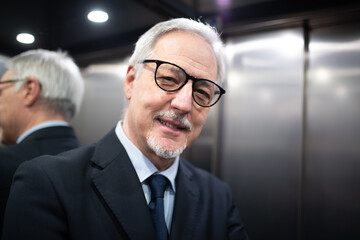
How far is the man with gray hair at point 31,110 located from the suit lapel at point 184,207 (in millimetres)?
620

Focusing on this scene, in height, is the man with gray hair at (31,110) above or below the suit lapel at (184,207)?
Answer: above

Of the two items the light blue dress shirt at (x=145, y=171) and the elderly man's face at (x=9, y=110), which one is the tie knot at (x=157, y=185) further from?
the elderly man's face at (x=9, y=110)

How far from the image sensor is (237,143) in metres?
2.59

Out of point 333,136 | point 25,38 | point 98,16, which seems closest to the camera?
point 25,38

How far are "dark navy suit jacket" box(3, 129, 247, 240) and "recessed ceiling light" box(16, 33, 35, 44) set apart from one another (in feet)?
1.96

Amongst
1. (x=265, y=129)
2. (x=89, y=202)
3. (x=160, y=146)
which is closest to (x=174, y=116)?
(x=160, y=146)

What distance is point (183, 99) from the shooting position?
48.4 inches

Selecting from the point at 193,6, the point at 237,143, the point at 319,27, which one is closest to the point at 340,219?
the point at 237,143

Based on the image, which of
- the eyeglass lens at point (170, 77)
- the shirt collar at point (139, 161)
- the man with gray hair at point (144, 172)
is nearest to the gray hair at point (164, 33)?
the man with gray hair at point (144, 172)

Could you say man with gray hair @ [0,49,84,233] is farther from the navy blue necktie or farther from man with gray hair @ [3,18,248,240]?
the navy blue necktie

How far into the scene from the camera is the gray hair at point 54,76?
131 centimetres

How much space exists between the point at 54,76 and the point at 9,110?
0.26 metres

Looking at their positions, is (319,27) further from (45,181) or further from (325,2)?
(45,181)

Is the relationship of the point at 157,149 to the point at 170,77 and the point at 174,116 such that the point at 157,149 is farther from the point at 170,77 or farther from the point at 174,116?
the point at 170,77
